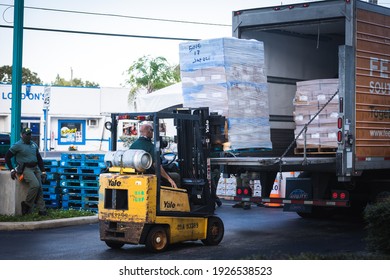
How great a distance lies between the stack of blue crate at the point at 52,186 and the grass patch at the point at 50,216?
0.72 meters

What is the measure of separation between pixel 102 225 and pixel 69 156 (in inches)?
205

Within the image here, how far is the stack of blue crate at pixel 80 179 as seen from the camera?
1451cm

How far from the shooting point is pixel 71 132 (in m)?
45.4

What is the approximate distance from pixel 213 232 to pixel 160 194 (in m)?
1.41

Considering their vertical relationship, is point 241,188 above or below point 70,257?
above

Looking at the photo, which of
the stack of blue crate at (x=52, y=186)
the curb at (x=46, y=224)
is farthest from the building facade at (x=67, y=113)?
the curb at (x=46, y=224)

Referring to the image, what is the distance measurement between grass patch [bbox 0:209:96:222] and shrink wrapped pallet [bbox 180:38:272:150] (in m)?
3.96

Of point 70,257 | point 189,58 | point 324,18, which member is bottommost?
point 70,257

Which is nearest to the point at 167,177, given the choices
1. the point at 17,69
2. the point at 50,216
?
the point at 50,216

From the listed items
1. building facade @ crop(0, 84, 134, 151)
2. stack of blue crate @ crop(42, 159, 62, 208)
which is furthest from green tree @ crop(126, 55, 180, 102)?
stack of blue crate @ crop(42, 159, 62, 208)

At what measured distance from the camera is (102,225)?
9938 millimetres

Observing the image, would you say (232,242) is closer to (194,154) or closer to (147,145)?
(194,154)

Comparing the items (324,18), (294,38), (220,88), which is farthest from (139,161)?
(294,38)
